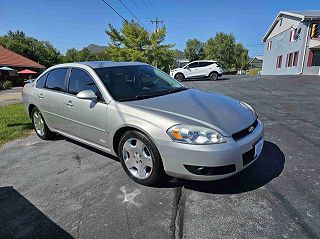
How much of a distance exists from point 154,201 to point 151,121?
0.92 meters

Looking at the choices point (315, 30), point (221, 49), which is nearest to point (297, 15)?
point (315, 30)

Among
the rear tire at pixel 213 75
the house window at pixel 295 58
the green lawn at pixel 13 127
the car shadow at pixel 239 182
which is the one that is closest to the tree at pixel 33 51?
the rear tire at pixel 213 75

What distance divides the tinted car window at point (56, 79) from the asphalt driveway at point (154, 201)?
124 centimetres

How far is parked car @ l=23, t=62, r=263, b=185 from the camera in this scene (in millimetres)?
2844

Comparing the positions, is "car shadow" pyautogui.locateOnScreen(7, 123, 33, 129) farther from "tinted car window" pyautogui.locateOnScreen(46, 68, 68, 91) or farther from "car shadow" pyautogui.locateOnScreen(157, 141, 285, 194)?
"car shadow" pyautogui.locateOnScreen(157, 141, 285, 194)

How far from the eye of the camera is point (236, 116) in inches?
128

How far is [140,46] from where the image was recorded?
94.9 feet

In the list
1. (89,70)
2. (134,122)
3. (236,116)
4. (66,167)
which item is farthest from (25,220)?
(236,116)

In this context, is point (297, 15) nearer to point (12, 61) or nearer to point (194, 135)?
point (194, 135)

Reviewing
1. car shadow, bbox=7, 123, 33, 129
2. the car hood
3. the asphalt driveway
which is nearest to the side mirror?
the car hood

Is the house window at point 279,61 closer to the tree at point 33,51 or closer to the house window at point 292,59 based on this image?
the house window at point 292,59

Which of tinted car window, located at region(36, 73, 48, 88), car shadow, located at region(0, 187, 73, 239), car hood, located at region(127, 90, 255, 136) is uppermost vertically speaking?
tinted car window, located at region(36, 73, 48, 88)

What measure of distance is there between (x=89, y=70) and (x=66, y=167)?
1557 mm

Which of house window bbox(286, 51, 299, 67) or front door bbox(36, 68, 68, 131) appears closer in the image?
front door bbox(36, 68, 68, 131)
